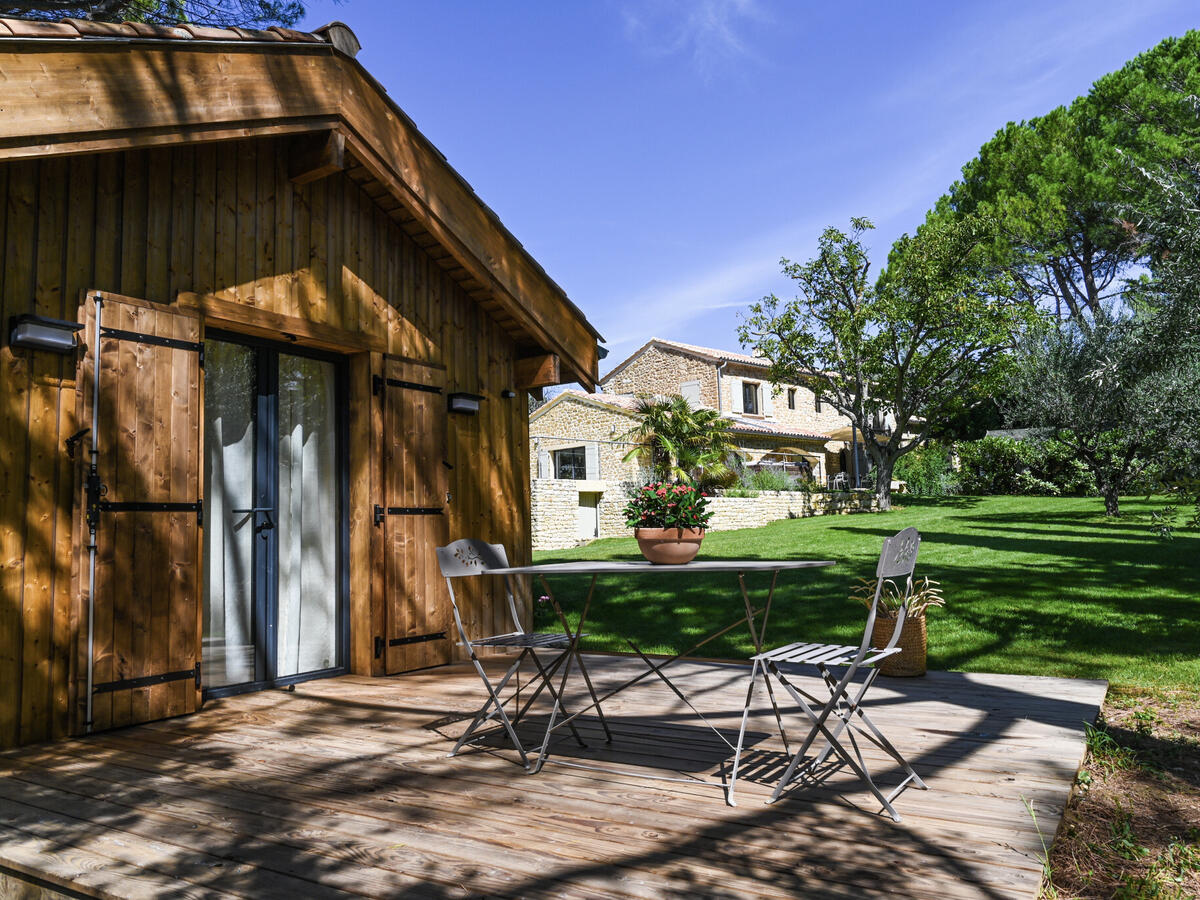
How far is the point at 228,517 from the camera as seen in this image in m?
4.77

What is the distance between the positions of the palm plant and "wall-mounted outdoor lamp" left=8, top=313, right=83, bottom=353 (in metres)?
17.0

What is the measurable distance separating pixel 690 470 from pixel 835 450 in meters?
11.5

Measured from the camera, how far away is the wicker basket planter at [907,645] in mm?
4883

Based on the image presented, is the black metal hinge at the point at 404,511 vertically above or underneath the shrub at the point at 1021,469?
underneath

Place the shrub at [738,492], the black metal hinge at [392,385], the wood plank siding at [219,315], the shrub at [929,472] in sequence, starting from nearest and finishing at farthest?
the wood plank siding at [219,315] → the black metal hinge at [392,385] → the shrub at [738,492] → the shrub at [929,472]

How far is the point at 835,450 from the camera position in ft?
99.8

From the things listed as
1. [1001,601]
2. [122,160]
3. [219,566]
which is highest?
[122,160]

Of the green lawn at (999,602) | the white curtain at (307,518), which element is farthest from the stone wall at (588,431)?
the white curtain at (307,518)

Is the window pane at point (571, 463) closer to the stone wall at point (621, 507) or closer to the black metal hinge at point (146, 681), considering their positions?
the stone wall at point (621, 507)

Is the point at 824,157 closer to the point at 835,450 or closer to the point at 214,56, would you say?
the point at 214,56

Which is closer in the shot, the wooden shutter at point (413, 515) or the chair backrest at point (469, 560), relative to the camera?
the chair backrest at point (469, 560)

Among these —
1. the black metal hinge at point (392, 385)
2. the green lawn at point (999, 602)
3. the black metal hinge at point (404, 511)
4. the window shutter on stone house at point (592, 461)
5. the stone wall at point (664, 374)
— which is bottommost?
the green lawn at point (999, 602)

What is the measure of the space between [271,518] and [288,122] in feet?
7.71

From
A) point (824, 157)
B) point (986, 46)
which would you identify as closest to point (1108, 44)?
point (986, 46)
